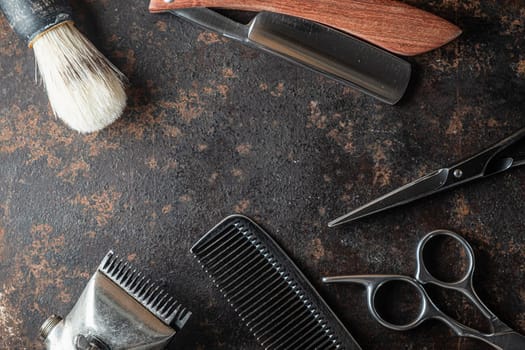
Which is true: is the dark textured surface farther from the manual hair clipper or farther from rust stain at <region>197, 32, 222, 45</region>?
the manual hair clipper

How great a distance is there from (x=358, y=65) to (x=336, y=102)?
0.08 m

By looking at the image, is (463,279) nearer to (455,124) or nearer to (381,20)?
(455,124)

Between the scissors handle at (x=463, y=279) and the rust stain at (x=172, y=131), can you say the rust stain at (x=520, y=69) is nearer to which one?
the scissors handle at (x=463, y=279)

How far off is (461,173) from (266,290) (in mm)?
412

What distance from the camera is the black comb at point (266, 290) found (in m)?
1.28

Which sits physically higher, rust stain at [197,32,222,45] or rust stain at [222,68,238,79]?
rust stain at [197,32,222,45]

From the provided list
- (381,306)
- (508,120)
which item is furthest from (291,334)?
(508,120)

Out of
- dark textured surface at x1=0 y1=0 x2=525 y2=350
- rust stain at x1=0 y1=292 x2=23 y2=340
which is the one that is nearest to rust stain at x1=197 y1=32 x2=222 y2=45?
dark textured surface at x1=0 y1=0 x2=525 y2=350

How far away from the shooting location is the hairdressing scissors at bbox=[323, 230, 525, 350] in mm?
1236

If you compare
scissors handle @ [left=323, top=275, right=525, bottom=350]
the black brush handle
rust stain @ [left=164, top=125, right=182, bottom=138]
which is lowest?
scissors handle @ [left=323, top=275, right=525, bottom=350]

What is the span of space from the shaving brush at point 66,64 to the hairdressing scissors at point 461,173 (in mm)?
533

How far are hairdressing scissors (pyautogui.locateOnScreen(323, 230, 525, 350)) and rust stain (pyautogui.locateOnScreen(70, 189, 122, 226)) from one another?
Result: 1.43ft

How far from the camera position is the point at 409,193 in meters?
1.25

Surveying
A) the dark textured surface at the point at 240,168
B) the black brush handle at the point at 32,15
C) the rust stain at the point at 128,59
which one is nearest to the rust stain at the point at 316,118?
the dark textured surface at the point at 240,168
